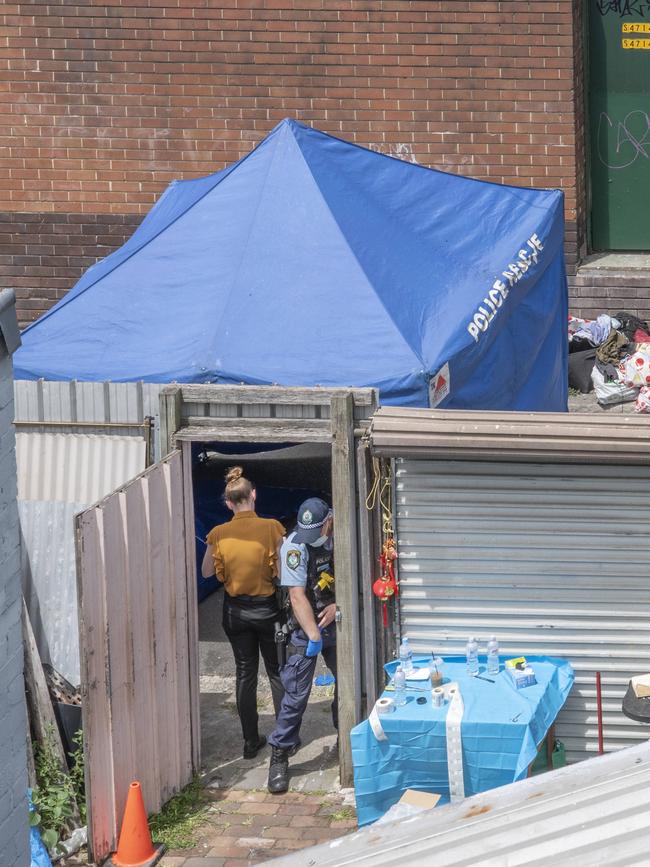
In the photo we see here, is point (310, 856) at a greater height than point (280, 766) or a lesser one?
greater

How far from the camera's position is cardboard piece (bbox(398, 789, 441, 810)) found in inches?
255

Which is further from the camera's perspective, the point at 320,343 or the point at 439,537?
the point at 320,343

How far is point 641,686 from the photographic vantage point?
6.55 metres

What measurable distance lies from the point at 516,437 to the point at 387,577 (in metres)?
1.04

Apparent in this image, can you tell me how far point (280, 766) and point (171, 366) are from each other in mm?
2329

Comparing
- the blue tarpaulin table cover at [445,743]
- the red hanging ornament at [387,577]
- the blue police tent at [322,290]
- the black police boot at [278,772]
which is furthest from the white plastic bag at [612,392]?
the black police boot at [278,772]

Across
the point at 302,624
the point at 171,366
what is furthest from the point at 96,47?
the point at 302,624

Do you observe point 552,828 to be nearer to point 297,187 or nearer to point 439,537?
point 439,537

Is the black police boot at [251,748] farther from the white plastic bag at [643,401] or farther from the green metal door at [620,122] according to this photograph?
the green metal door at [620,122]

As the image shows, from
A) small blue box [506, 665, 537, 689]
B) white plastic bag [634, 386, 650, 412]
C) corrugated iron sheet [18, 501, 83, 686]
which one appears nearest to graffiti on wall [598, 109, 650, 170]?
white plastic bag [634, 386, 650, 412]

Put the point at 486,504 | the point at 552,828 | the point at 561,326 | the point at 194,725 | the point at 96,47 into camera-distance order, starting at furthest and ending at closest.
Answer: the point at 96,47 → the point at 561,326 → the point at 194,725 → the point at 486,504 → the point at 552,828

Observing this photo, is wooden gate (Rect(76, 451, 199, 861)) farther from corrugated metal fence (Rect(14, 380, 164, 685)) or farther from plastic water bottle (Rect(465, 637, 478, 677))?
plastic water bottle (Rect(465, 637, 478, 677))

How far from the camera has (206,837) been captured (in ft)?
22.7

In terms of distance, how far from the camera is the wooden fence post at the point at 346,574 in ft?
23.7
